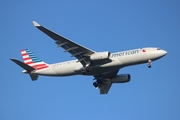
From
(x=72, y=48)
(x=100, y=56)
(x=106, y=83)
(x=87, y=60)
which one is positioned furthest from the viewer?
(x=106, y=83)

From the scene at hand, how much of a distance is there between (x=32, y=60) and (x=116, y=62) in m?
15.9

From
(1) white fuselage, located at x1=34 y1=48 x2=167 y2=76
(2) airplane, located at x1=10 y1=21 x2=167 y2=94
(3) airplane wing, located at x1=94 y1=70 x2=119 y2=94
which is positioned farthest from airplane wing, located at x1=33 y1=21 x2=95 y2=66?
(3) airplane wing, located at x1=94 y1=70 x2=119 y2=94

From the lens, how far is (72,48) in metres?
48.1

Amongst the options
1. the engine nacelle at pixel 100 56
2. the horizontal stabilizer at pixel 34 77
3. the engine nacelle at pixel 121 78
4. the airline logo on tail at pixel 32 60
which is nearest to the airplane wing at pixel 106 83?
the engine nacelle at pixel 121 78

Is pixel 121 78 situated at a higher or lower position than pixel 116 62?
lower

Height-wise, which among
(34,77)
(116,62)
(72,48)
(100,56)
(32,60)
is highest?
(32,60)

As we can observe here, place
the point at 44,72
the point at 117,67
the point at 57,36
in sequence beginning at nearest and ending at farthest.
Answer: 1. the point at 57,36
2. the point at 117,67
3. the point at 44,72

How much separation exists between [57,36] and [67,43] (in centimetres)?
211

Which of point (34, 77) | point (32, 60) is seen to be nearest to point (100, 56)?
point (34, 77)

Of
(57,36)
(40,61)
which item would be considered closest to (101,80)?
(40,61)

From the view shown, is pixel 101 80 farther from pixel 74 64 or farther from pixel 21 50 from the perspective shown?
pixel 21 50

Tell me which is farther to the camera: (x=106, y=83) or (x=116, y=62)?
(x=106, y=83)

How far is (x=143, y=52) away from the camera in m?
47.9

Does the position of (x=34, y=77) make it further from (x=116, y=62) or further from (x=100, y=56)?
(x=116, y=62)
